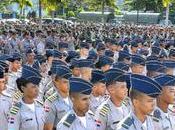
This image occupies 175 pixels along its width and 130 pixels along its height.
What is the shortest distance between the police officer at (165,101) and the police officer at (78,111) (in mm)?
833

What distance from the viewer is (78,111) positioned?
4.42m

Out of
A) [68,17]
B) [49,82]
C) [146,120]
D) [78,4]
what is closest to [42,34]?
[49,82]

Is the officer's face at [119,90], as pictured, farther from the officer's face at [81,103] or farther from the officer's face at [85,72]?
the officer's face at [85,72]

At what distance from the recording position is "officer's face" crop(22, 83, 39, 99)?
17.3 ft

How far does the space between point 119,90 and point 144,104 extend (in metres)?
1.18

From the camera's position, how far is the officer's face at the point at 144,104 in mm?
4102

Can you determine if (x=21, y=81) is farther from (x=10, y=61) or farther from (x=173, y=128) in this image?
(x=10, y=61)

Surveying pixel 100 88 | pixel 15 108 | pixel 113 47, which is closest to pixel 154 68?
pixel 100 88

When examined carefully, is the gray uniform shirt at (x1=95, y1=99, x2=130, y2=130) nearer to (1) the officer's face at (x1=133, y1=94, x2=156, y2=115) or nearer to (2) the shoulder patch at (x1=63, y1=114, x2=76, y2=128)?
(2) the shoulder patch at (x1=63, y1=114, x2=76, y2=128)

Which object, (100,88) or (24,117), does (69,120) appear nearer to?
(24,117)

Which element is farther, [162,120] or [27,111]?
[27,111]

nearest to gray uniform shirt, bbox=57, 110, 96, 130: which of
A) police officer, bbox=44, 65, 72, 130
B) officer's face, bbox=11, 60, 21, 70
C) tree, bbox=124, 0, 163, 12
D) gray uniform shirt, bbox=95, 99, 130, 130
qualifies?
gray uniform shirt, bbox=95, 99, 130, 130

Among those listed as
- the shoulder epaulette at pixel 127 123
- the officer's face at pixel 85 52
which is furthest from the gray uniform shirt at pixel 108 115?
the officer's face at pixel 85 52

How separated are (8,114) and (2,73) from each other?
1.85 ft
